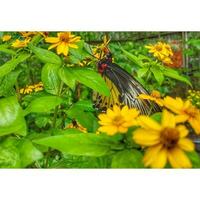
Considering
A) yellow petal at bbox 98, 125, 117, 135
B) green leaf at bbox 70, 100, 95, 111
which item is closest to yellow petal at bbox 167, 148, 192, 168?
yellow petal at bbox 98, 125, 117, 135

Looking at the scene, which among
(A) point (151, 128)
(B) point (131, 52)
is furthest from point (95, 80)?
(B) point (131, 52)

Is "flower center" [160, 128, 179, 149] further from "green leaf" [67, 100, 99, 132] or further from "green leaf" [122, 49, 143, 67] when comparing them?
"green leaf" [122, 49, 143, 67]

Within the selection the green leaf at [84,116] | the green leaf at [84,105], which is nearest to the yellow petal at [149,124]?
the green leaf at [84,116]

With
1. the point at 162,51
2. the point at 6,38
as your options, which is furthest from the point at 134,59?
the point at 6,38

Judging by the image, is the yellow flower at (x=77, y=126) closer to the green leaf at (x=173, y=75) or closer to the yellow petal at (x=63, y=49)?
the yellow petal at (x=63, y=49)

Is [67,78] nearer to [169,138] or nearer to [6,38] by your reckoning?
[169,138]
